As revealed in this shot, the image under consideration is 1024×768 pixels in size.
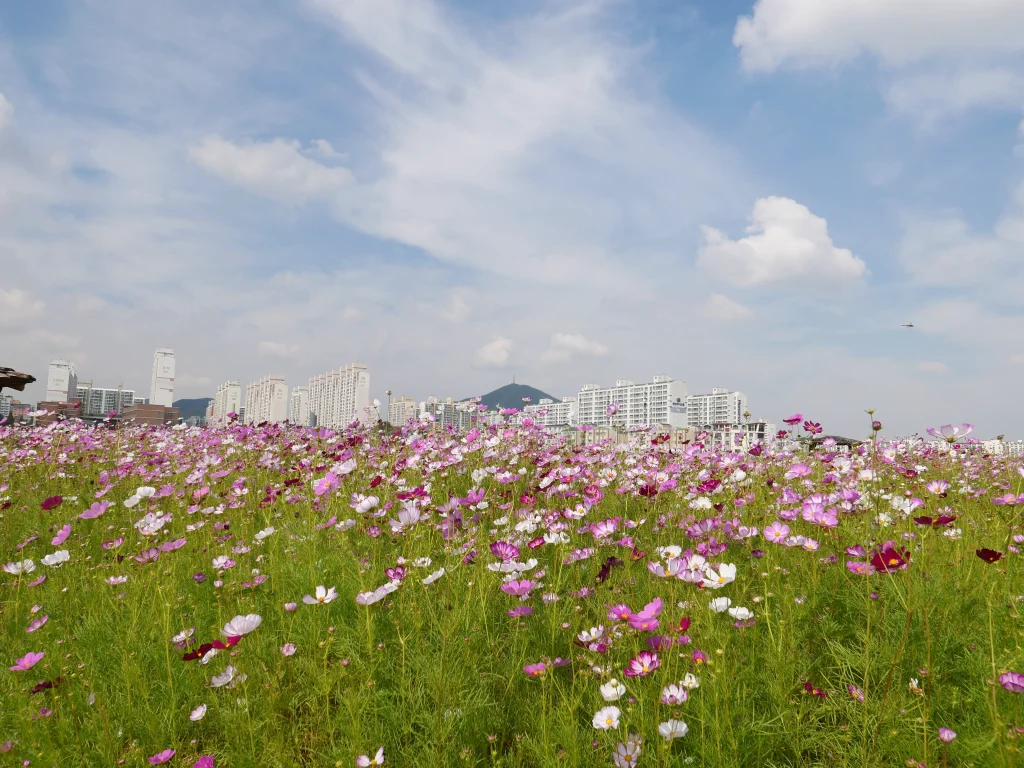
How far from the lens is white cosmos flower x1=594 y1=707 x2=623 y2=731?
56.4 inches

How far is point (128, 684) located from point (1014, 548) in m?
3.77

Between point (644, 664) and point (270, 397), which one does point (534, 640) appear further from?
point (270, 397)

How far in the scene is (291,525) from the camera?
3.38m

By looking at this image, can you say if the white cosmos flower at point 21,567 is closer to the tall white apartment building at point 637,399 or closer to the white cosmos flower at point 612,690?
the white cosmos flower at point 612,690

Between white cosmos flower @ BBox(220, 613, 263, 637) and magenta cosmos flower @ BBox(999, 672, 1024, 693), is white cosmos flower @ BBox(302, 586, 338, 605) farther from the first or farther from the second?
magenta cosmos flower @ BBox(999, 672, 1024, 693)

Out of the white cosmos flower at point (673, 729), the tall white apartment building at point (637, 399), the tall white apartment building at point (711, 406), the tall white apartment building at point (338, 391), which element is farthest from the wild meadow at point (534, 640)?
the tall white apartment building at point (711, 406)

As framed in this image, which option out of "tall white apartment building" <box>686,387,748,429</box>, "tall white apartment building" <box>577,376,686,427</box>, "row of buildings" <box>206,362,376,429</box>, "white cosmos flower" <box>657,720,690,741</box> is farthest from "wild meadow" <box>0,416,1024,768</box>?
"tall white apartment building" <box>686,387,748,429</box>

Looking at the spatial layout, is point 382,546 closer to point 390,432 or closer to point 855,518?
point 390,432

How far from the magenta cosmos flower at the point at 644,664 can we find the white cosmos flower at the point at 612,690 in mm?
44

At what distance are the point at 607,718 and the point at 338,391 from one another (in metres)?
98.2

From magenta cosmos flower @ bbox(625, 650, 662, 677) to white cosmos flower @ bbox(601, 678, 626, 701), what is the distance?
44 mm

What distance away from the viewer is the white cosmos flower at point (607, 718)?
1434 millimetres

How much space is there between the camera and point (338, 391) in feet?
312

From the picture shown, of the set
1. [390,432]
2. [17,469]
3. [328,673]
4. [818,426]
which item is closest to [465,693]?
[328,673]
